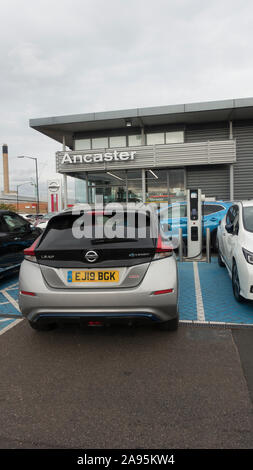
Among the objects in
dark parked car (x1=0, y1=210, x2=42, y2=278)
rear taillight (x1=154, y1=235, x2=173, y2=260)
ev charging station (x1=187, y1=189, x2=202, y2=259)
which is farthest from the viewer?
ev charging station (x1=187, y1=189, x2=202, y2=259)

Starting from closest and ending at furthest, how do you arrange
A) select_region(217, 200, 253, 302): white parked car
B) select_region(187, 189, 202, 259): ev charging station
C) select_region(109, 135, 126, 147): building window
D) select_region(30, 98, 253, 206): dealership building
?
select_region(217, 200, 253, 302): white parked car
select_region(187, 189, 202, 259): ev charging station
select_region(30, 98, 253, 206): dealership building
select_region(109, 135, 126, 147): building window

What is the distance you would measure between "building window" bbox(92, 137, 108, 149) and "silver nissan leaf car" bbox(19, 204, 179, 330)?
54.6 ft

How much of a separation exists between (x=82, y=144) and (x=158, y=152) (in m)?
5.15

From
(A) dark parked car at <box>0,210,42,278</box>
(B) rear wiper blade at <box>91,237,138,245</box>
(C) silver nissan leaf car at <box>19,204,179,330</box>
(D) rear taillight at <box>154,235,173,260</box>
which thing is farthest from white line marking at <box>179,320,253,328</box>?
(A) dark parked car at <box>0,210,42,278</box>

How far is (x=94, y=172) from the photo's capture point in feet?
61.6

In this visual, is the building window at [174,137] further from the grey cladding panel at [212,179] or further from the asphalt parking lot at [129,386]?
the asphalt parking lot at [129,386]

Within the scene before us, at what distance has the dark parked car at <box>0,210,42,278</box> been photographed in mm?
6207

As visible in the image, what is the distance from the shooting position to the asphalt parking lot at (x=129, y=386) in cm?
212

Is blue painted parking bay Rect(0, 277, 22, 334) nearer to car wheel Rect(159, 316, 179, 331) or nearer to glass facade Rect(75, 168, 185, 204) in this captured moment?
car wheel Rect(159, 316, 179, 331)

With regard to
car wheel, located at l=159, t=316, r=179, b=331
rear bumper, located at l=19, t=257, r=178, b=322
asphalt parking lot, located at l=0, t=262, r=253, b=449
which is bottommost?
asphalt parking lot, located at l=0, t=262, r=253, b=449

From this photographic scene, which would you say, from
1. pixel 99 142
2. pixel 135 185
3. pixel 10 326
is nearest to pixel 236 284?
pixel 10 326
